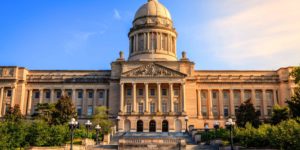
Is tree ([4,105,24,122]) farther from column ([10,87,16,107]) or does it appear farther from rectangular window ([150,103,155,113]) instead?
rectangular window ([150,103,155,113])

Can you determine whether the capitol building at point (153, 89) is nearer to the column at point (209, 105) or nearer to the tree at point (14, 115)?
the column at point (209, 105)

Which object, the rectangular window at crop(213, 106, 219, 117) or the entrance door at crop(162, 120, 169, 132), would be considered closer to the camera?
the entrance door at crop(162, 120, 169, 132)

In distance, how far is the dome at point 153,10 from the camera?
81812 mm

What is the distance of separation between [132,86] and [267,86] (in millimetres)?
28547

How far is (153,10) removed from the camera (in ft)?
269

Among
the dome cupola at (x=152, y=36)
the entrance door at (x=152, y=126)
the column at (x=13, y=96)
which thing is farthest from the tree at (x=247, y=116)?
the column at (x=13, y=96)

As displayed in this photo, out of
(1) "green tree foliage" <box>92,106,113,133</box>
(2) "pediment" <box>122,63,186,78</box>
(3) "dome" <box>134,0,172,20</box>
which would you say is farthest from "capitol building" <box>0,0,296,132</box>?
(1) "green tree foliage" <box>92,106,113,133</box>

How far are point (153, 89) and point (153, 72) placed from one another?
3.82 m

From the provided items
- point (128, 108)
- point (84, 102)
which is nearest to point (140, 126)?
point (128, 108)

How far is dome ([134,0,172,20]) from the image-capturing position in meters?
81.8

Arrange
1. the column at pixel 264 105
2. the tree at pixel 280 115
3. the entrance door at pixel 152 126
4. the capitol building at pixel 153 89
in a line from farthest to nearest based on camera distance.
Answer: the column at pixel 264 105 → the capitol building at pixel 153 89 → the entrance door at pixel 152 126 → the tree at pixel 280 115

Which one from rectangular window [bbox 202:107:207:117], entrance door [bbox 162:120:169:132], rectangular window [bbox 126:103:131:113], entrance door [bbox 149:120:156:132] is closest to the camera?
entrance door [bbox 162:120:169:132]

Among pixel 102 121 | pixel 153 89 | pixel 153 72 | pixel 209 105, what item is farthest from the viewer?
pixel 209 105

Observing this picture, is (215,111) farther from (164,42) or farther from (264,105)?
(164,42)
